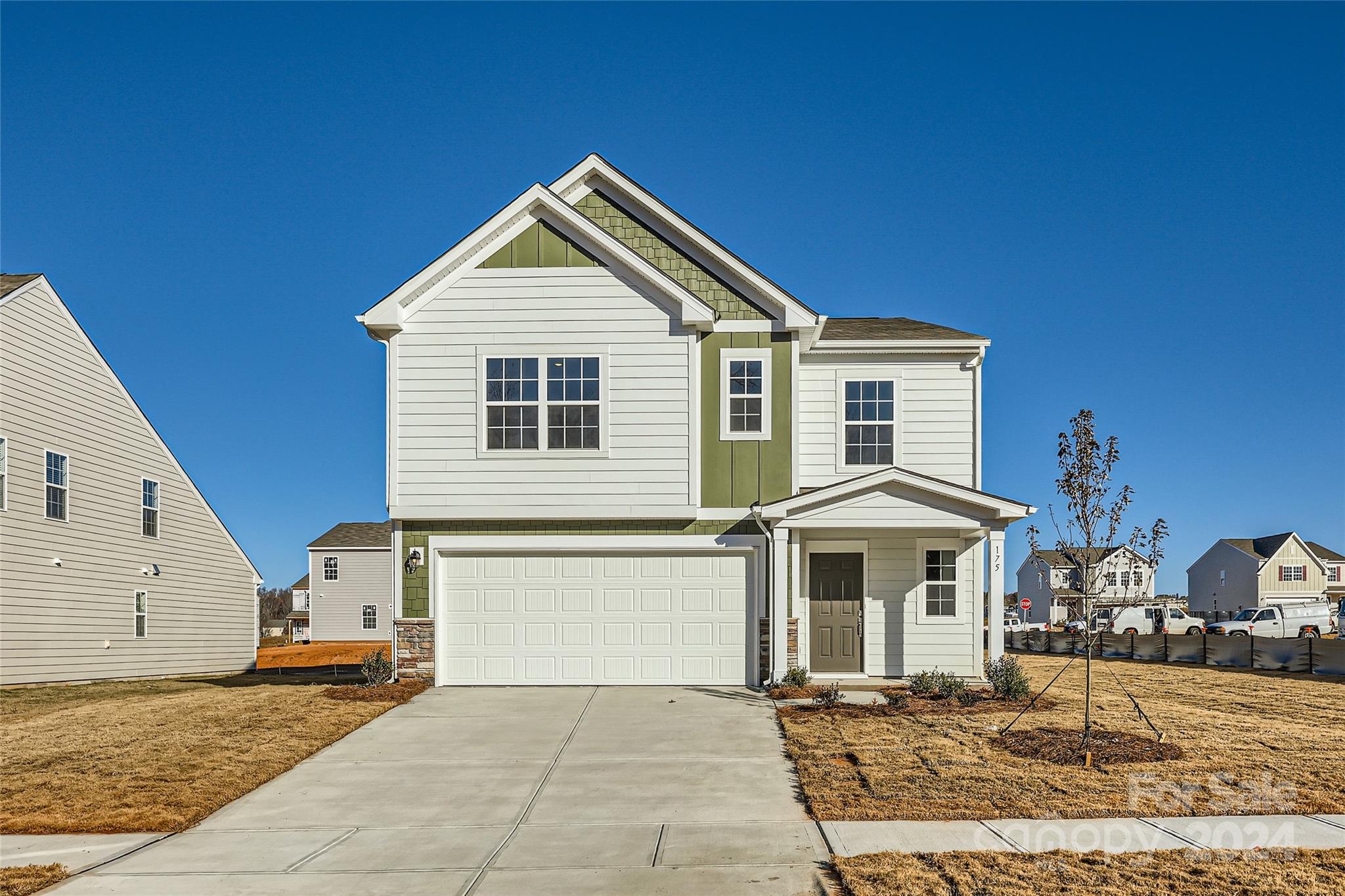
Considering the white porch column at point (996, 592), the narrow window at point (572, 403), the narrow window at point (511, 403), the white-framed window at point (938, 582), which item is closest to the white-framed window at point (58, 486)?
the narrow window at point (511, 403)

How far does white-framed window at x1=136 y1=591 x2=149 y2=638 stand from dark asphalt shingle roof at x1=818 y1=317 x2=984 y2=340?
17.1 metres

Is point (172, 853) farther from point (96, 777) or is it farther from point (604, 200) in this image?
point (604, 200)

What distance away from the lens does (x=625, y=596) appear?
16.7 meters

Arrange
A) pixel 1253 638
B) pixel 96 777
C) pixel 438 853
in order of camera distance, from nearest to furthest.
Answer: pixel 438 853, pixel 96 777, pixel 1253 638

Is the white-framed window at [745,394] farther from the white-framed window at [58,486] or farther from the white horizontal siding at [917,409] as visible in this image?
the white-framed window at [58,486]

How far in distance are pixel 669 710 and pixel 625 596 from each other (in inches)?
107

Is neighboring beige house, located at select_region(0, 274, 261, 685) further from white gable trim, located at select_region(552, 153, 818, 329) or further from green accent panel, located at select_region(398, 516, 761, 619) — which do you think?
white gable trim, located at select_region(552, 153, 818, 329)

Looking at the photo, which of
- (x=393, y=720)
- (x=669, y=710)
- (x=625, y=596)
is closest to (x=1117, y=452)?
(x=669, y=710)

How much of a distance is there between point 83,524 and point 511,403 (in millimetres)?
11445

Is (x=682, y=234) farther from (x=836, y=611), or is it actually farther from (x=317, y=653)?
(x=317, y=653)

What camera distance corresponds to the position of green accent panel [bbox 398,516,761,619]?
54.7 ft

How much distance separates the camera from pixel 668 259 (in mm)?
17547

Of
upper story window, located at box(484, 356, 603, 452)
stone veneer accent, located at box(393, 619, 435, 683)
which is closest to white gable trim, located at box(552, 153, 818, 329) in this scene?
upper story window, located at box(484, 356, 603, 452)

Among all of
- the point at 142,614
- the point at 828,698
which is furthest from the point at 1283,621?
the point at 142,614
